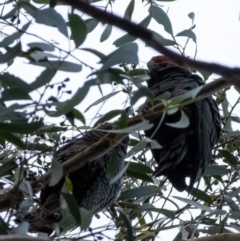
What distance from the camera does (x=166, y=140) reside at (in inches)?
60.3

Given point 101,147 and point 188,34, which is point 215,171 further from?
point 101,147

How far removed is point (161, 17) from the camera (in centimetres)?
153

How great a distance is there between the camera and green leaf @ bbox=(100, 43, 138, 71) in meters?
0.82

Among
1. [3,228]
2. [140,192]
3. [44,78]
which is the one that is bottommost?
[3,228]

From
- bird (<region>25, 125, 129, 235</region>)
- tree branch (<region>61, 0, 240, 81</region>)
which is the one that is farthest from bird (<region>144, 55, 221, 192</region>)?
tree branch (<region>61, 0, 240, 81</region>)

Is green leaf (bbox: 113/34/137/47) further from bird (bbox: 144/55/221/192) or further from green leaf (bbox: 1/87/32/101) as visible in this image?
green leaf (bbox: 1/87/32/101)

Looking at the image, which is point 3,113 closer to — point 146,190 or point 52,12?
point 52,12

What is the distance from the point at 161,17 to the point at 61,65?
72 centimetres

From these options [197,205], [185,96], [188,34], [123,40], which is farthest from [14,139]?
[188,34]

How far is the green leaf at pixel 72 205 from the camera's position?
91 cm

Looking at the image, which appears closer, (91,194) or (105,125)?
(105,125)

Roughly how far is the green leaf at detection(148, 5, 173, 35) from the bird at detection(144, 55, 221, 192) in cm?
17

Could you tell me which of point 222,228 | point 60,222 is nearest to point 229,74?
point 60,222

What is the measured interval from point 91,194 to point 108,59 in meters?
0.58
